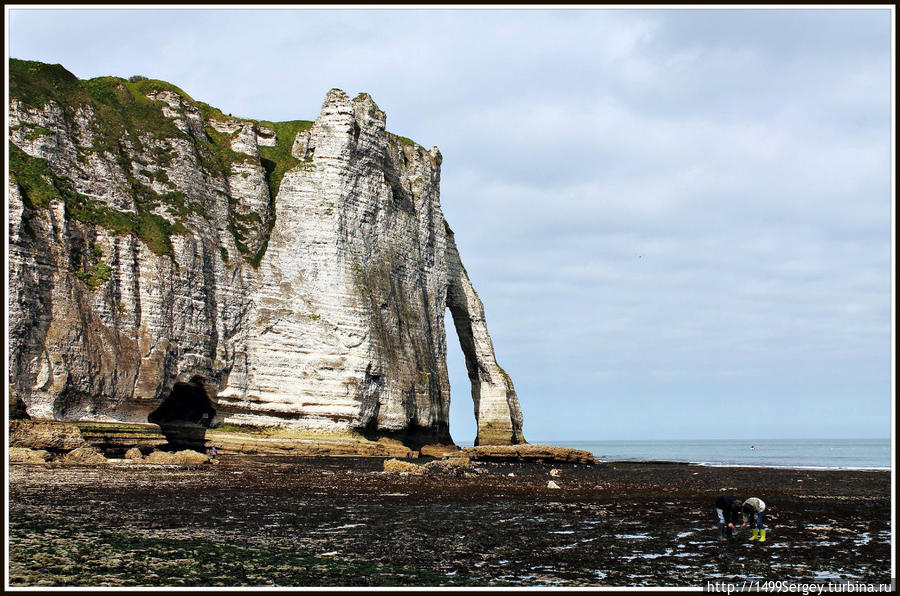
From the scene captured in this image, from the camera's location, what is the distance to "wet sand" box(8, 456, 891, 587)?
40.2ft

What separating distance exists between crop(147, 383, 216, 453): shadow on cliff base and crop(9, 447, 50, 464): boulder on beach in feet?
38.3

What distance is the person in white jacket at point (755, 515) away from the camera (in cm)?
1582

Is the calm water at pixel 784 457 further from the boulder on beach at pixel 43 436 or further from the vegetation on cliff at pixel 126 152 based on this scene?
the boulder on beach at pixel 43 436

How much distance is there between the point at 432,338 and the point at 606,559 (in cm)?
4984

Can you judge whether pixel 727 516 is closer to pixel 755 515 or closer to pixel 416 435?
pixel 755 515

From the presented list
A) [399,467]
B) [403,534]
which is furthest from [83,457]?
[403,534]

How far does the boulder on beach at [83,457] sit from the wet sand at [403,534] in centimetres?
419

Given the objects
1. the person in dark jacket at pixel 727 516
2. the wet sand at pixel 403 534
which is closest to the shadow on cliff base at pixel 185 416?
the wet sand at pixel 403 534

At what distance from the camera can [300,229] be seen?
178 ft

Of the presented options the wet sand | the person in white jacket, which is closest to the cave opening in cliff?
the wet sand

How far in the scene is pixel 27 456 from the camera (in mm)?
32062

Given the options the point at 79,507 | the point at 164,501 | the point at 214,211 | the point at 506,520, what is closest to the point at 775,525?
the point at 506,520

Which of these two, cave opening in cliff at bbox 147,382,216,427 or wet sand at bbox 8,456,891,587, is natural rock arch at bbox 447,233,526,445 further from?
wet sand at bbox 8,456,891,587

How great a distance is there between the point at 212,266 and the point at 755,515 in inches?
1592
